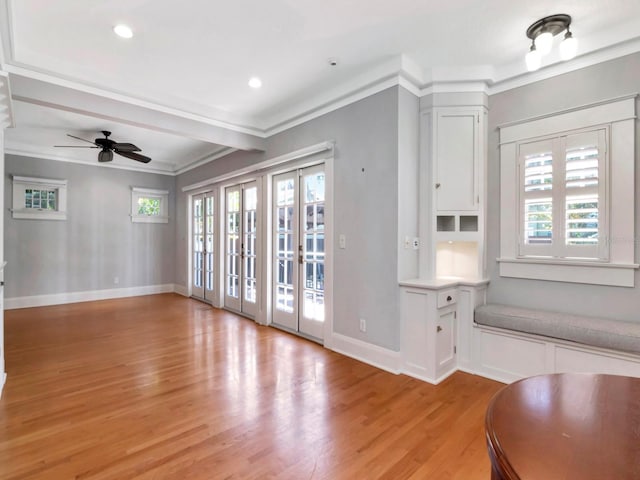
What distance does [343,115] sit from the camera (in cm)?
353

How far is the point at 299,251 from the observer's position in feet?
13.6

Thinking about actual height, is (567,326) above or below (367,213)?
below

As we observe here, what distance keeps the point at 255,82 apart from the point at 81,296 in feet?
18.1

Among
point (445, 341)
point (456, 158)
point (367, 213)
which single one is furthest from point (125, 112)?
point (445, 341)

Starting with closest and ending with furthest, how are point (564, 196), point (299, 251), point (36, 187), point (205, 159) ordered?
point (564, 196) → point (299, 251) → point (36, 187) → point (205, 159)

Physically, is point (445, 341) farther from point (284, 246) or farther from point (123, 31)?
point (123, 31)

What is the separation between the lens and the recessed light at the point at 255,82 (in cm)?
334

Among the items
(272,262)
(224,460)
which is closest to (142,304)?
(272,262)

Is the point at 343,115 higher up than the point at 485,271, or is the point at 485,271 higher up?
the point at 343,115

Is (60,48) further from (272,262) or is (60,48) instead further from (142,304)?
(142,304)

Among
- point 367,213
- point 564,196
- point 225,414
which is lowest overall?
point 225,414

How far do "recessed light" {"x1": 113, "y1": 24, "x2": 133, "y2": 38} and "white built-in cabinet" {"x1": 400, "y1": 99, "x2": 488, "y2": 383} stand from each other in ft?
8.69

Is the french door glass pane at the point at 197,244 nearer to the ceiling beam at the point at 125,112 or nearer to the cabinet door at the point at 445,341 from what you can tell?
the ceiling beam at the point at 125,112

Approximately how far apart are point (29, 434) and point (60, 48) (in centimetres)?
296
